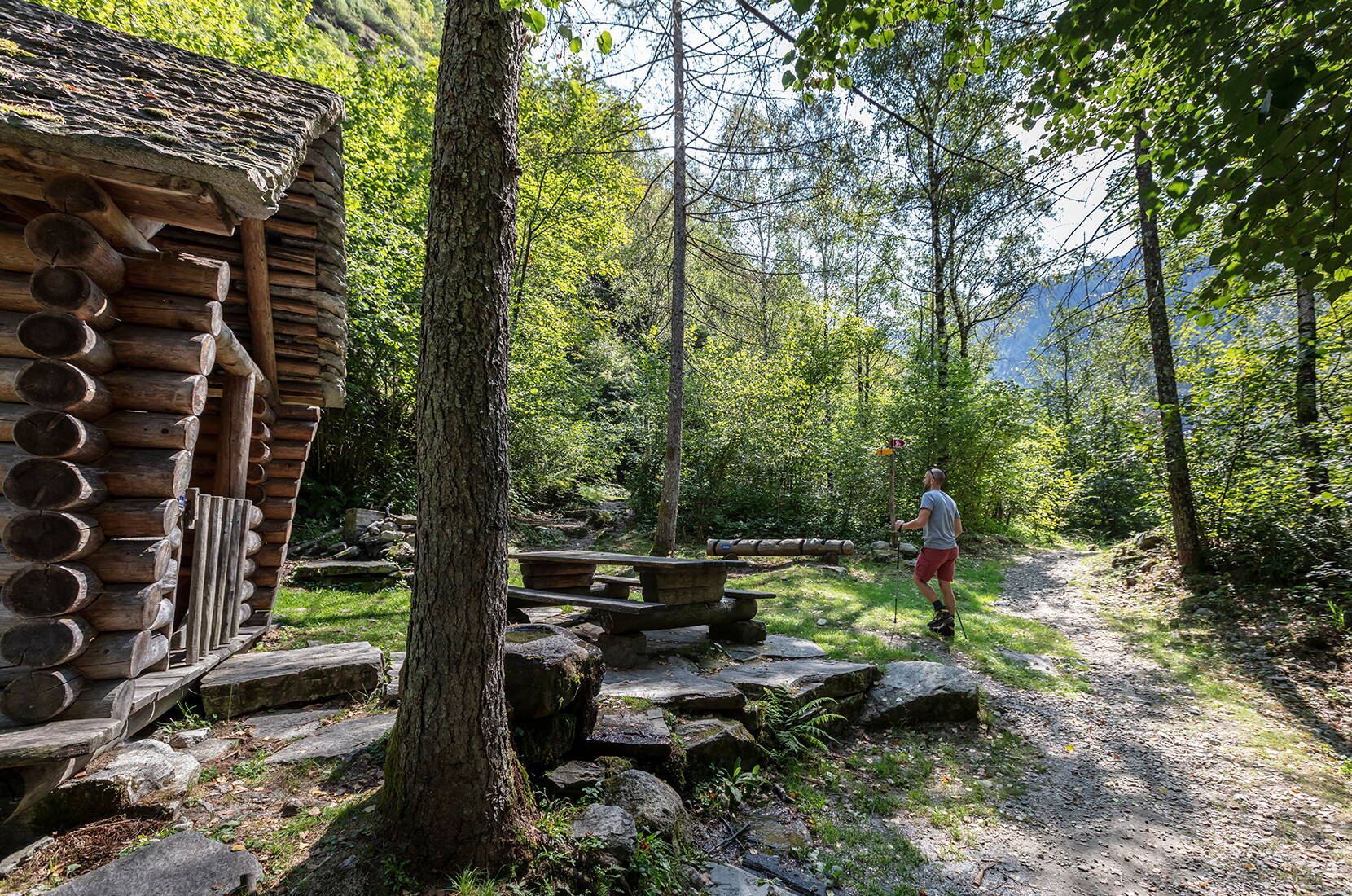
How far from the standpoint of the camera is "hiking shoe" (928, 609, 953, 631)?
752 centimetres

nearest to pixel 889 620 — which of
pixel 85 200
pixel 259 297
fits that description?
pixel 259 297

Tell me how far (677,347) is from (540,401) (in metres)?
5.79

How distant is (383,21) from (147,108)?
49024 millimetres

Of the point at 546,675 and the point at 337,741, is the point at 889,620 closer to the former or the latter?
the point at 546,675

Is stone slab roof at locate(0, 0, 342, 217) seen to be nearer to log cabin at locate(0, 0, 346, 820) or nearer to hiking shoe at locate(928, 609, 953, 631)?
log cabin at locate(0, 0, 346, 820)

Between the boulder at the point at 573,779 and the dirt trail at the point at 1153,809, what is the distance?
1.98 metres

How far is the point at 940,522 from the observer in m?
7.50

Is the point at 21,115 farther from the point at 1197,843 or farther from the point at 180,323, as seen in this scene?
the point at 1197,843

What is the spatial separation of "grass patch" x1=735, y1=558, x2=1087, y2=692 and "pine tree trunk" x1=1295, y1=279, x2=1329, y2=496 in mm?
3432

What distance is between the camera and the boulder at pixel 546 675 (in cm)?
319

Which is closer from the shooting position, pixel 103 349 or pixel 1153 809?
pixel 103 349

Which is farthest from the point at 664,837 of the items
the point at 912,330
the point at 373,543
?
the point at 912,330

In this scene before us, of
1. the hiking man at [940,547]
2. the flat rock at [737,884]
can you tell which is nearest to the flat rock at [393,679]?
the flat rock at [737,884]

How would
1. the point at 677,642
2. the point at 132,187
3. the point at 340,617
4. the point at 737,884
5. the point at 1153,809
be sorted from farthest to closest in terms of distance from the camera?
the point at 340,617, the point at 677,642, the point at 1153,809, the point at 132,187, the point at 737,884
